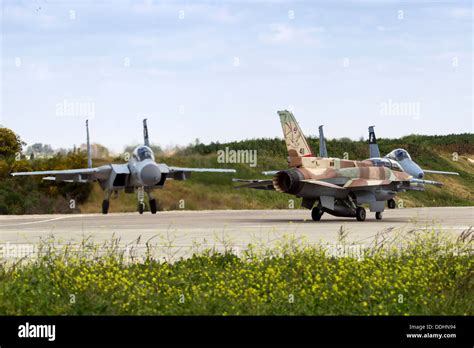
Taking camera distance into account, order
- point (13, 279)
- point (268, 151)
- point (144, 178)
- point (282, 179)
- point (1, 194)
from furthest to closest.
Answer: point (268, 151) < point (1, 194) < point (144, 178) < point (282, 179) < point (13, 279)

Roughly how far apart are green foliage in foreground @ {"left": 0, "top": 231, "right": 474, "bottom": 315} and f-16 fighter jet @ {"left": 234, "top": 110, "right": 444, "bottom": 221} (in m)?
16.0

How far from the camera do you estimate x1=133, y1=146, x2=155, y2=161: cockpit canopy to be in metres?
36.5

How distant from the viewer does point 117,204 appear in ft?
150

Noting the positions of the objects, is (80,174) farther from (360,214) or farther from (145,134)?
(360,214)

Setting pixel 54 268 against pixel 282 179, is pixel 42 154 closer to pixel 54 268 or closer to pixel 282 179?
pixel 282 179

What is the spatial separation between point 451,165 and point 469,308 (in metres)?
62.3

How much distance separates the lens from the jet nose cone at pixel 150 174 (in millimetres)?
35500

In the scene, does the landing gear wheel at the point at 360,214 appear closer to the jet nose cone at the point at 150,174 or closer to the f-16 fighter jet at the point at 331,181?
the f-16 fighter jet at the point at 331,181

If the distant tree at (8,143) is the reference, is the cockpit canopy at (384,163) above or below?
below

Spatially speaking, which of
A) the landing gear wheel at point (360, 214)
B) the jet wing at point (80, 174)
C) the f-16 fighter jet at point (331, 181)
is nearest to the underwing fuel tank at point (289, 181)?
the f-16 fighter jet at point (331, 181)

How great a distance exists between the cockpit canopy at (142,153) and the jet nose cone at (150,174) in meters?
0.89

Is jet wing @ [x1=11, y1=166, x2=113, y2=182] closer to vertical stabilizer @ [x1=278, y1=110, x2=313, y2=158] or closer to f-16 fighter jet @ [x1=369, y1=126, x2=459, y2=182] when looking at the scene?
vertical stabilizer @ [x1=278, y1=110, x2=313, y2=158]
